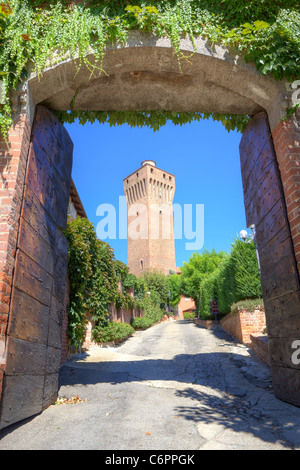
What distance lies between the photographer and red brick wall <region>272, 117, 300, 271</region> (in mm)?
3109

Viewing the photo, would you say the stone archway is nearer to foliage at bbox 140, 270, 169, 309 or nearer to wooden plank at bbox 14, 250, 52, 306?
wooden plank at bbox 14, 250, 52, 306

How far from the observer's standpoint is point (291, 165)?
10.5 feet

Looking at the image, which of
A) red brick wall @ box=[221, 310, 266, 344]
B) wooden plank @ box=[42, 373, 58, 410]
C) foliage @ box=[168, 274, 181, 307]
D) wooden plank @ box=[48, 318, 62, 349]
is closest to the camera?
wooden plank @ box=[42, 373, 58, 410]

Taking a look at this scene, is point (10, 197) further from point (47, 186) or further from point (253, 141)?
point (253, 141)

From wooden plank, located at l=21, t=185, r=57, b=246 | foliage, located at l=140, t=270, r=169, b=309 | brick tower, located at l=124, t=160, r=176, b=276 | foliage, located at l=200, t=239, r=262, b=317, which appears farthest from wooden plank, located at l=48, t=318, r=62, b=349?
brick tower, located at l=124, t=160, r=176, b=276

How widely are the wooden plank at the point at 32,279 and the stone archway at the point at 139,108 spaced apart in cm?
2

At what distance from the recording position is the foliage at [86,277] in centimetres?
750

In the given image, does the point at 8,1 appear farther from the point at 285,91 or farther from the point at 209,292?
the point at 209,292

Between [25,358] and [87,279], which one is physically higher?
[87,279]

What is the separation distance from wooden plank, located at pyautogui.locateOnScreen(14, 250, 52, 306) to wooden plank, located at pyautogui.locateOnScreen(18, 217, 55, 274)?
0.06m

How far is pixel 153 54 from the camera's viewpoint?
3.48 meters

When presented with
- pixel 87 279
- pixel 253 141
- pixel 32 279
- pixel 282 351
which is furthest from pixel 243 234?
pixel 32 279

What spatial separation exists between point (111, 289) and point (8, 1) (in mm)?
9662

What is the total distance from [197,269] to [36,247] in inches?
1032
